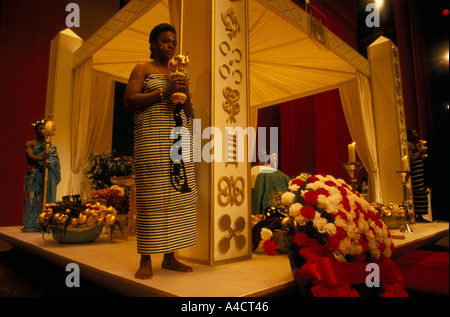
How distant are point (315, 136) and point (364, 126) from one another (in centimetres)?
229

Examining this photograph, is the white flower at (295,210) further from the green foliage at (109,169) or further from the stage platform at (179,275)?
the green foliage at (109,169)

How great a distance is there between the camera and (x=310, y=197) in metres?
1.49

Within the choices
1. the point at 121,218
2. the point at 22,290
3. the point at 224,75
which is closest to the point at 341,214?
the point at 224,75

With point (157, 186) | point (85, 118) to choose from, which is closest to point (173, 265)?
point (157, 186)

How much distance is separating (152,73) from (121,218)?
2.06m

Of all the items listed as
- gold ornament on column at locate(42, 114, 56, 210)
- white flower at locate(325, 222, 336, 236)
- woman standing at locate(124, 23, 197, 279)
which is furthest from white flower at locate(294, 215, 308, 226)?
gold ornament on column at locate(42, 114, 56, 210)

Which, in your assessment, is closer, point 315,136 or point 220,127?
point 220,127

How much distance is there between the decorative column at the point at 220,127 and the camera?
78.3 inches

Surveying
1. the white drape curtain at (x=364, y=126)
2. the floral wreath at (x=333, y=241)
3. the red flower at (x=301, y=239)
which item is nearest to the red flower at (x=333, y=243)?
the floral wreath at (x=333, y=241)

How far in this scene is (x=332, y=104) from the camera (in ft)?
23.1

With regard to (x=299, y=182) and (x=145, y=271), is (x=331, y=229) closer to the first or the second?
(x=299, y=182)

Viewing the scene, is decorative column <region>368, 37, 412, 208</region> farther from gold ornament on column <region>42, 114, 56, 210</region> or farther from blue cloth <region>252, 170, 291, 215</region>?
gold ornament on column <region>42, 114, 56, 210</region>

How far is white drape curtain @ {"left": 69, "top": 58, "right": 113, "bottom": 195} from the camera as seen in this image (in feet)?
15.7
